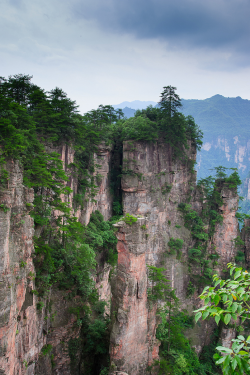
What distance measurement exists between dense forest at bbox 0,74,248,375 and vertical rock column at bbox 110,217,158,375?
A: 153 cm

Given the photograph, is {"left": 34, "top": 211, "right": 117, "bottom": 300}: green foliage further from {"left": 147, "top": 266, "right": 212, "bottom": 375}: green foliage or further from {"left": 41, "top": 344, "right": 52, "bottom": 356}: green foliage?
{"left": 147, "top": 266, "right": 212, "bottom": 375}: green foliage

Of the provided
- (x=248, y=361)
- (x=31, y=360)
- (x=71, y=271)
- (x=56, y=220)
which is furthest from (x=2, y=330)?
(x=248, y=361)

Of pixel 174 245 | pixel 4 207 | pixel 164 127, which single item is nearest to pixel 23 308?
pixel 4 207

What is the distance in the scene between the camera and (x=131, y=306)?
15.3 meters

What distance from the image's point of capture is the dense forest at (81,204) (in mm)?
15375

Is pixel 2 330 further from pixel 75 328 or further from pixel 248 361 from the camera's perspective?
pixel 248 361

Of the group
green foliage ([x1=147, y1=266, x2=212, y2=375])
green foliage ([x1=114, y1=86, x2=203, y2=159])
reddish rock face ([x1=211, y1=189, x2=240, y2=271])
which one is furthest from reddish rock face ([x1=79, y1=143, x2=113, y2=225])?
reddish rock face ([x1=211, y1=189, x2=240, y2=271])

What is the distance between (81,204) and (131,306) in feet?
43.7

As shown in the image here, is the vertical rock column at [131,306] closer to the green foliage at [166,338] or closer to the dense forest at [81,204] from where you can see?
the green foliage at [166,338]

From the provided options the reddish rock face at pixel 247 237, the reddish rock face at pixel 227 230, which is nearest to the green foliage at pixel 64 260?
the reddish rock face at pixel 227 230

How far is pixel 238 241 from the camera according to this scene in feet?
120

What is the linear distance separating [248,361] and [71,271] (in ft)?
49.2

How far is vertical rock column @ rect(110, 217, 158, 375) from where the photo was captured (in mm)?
15156

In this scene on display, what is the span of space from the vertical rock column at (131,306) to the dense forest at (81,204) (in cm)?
153
